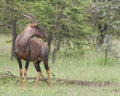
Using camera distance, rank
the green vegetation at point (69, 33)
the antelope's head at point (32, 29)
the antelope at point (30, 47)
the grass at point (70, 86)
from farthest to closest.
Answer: the green vegetation at point (69, 33) < the antelope's head at point (32, 29) < the antelope at point (30, 47) < the grass at point (70, 86)

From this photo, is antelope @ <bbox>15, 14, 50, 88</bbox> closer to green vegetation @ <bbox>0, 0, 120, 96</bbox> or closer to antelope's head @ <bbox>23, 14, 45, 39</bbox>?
antelope's head @ <bbox>23, 14, 45, 39</bbox>

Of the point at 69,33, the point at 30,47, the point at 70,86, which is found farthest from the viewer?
the point at 69,33

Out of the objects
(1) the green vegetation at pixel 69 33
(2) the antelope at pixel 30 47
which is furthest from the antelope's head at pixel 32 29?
(1) the green vegetation at pixel 69 33

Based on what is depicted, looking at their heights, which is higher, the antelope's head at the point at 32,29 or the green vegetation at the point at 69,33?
the antelope's head at the point at 32,29

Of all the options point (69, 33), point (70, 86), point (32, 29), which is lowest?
point (69, 33)

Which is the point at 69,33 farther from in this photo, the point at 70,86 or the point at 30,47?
the point at 30,47

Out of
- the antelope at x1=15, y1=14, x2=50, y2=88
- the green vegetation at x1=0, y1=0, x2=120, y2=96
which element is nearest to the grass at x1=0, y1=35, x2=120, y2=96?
the green vegetation at x1=0, y1=0, x2=120, y2=96

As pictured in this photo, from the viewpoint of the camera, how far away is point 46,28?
66.7 feet

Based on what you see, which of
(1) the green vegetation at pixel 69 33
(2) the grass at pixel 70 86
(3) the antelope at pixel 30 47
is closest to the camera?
(2) the grass at pixel 70 86

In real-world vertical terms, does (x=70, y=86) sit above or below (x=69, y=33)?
above

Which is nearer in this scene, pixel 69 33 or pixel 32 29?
pixel 32 29

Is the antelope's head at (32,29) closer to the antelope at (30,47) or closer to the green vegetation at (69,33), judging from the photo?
the antelope at (30,47)

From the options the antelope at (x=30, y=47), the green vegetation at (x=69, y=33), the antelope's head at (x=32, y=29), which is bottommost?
the green vegetation at (x=69, y=33)

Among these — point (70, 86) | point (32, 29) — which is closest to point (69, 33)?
point (70, 86)
